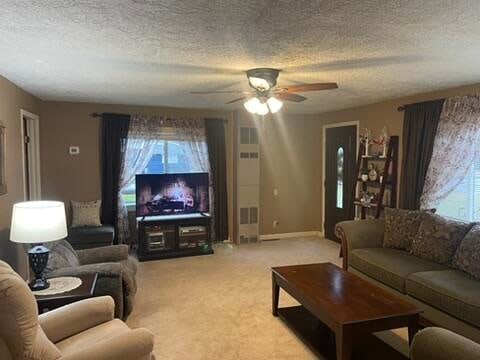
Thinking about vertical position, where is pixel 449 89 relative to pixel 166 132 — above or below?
above

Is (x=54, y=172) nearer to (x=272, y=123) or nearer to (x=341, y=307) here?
(x=272, y=123)

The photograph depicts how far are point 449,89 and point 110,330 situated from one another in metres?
4.45

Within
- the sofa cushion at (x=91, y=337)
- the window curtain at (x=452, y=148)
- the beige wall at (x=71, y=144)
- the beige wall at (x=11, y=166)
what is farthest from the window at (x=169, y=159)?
the sofa cushion at (x=91, y=337)

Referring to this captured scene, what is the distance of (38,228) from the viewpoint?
2.72m

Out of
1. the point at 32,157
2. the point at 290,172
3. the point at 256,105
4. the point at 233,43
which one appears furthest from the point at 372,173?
the point at 32,157

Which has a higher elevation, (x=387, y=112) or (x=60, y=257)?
(x=387, y=112)

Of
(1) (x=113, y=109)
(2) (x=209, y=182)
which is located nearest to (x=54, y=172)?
(1) (x=113, y=109)

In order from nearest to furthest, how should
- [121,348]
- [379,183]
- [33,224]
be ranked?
[121,348] < [33,224] < [379,183]

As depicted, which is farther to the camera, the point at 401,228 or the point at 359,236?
the point at 359,236

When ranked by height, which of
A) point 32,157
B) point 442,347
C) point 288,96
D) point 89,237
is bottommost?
point 89,237

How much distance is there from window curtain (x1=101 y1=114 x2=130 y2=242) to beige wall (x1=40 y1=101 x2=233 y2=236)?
0.12 meters

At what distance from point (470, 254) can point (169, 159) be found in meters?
4.51

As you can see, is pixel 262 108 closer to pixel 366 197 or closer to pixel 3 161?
pixel 3 161

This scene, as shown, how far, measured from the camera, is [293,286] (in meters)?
3.20
